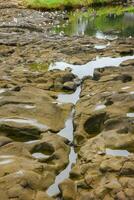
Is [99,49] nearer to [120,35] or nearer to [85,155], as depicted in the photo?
[120,35]

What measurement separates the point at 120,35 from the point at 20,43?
1184cm

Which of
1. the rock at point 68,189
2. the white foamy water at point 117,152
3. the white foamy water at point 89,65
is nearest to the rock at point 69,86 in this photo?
the white foamy water at point 89,65

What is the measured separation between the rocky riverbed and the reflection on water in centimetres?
1670

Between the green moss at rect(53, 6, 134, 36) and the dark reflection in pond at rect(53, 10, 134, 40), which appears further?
the green moss at rect(53, 6, 134, 36)

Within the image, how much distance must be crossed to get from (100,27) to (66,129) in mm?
40601

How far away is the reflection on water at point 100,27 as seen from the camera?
1967 inches

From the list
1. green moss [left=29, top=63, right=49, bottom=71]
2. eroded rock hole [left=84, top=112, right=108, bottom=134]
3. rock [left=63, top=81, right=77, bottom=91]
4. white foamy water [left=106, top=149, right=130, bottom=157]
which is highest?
white foamy water [left=106, top=149, right=130, bottom=157]

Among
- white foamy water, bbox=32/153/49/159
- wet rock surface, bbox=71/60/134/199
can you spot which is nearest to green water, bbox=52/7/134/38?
wet rock surface, bbox=71/60/134/199

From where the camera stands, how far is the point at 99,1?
94.9 metres

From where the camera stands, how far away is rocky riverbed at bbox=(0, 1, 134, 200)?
→ 42.6ft

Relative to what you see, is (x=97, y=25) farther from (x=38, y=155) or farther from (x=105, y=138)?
(x=38, y=155)

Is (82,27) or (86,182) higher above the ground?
(86,182)

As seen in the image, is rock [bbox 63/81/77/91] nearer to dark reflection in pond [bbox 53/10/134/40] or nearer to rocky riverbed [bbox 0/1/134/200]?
rocky riverbed [bbox 0/1/134/200]

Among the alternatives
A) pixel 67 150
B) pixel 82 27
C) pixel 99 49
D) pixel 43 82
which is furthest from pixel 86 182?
pixel 82 27
